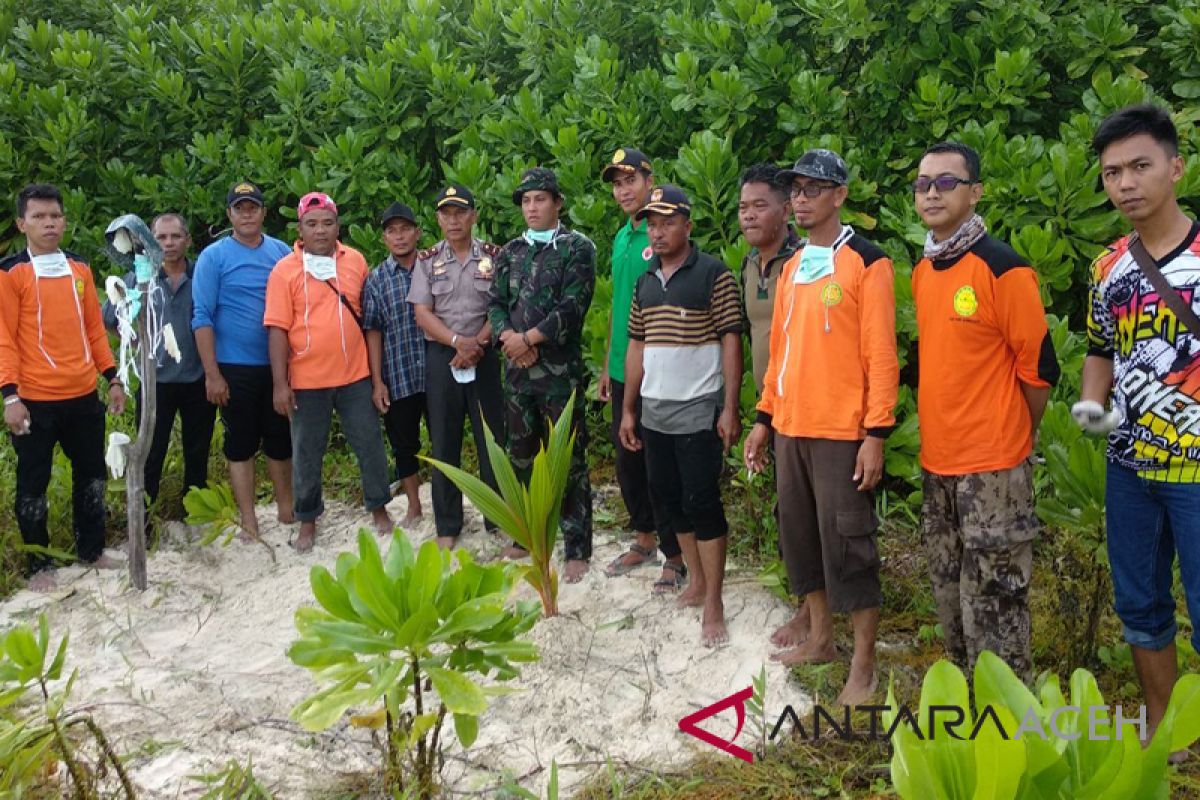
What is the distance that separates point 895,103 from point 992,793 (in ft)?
15.9

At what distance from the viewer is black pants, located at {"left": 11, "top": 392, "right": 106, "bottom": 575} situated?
16.1 feet

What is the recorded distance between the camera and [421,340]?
206 inches

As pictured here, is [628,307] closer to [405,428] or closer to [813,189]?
[813,189]

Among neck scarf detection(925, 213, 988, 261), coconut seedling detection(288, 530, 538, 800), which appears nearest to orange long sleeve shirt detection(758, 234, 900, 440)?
neck scarf detection(925, 213, 988, 261)

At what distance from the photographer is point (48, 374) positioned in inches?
192

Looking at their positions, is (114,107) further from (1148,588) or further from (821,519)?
(1148,588)

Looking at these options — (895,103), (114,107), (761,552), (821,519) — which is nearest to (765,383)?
(821,519)

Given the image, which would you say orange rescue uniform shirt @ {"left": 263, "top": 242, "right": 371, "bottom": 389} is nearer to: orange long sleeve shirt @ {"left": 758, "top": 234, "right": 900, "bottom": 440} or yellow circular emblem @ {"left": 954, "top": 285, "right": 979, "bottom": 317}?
orange long sleeve shirt @ {"left": 758, "top": 234, "right": 900, "bottom": 440}

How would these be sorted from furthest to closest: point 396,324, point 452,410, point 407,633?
point 396,324
point 452,410
point 407,633

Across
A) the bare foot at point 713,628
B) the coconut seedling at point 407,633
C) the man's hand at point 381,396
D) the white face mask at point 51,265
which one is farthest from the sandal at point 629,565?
the white face mask at point 51,265

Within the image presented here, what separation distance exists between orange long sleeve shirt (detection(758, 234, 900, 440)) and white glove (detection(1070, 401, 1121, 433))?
24.0 inches

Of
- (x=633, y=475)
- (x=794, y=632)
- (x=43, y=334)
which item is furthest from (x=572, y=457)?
(x=43, y=334)

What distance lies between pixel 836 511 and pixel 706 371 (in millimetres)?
883

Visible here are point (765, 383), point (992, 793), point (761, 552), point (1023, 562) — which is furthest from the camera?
point (761, 552)
